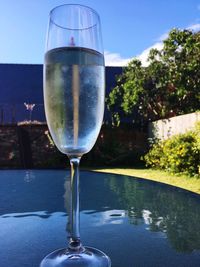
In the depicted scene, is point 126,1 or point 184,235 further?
point 126,1

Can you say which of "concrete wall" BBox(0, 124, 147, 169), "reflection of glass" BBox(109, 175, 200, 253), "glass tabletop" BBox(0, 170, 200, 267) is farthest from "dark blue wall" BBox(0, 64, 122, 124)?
"glass tabletop" BBox(0, 170, 200, 267)

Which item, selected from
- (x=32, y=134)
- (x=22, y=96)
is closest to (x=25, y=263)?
(x=32, y=134)

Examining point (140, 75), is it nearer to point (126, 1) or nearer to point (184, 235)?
point (126, 1)

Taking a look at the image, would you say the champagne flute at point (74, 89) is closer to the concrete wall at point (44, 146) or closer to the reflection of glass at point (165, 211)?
the reflection of glass at point (165, 211)

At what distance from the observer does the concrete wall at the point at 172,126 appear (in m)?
8.84

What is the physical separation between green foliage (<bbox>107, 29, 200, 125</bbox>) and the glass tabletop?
9.41m

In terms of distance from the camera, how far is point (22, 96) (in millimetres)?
15969

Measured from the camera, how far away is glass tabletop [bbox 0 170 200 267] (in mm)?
953

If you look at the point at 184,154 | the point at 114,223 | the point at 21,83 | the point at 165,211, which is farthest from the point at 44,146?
the point at 114,223

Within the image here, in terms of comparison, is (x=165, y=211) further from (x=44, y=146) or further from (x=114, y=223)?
(x=44, y=146)

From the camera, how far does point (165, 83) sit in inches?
453

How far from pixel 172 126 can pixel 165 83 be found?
2.09 m

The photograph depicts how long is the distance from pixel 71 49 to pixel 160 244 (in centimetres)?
71

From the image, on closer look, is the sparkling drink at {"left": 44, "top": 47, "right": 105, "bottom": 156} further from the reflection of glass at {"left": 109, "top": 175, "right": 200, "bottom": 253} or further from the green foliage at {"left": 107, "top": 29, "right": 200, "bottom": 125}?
the green foliage at {"left": 107, "top": 29, "right": 200, "bottom": 125}
